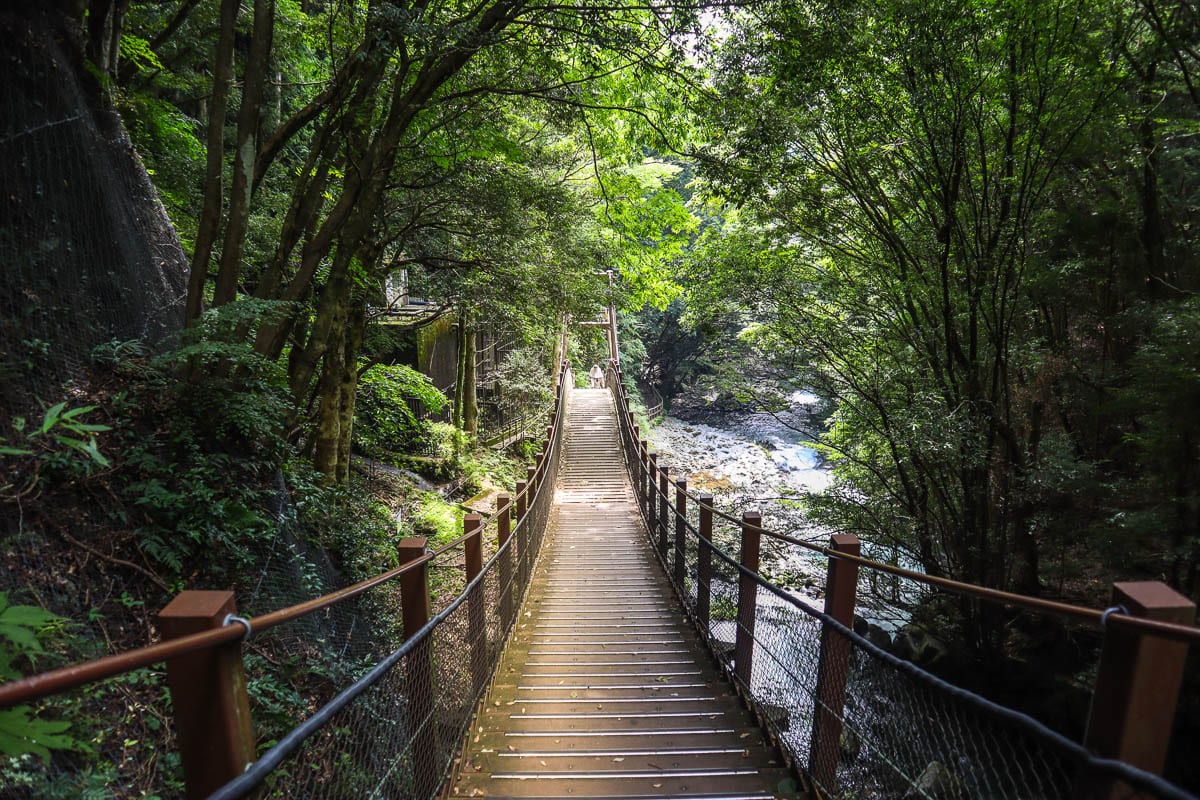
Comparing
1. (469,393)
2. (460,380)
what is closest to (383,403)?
(460,380)

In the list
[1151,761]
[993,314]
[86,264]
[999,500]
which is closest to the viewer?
[1151,761]

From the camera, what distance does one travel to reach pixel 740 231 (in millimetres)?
6551

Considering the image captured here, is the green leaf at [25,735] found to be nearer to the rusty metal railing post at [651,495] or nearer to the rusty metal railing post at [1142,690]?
the rusty metal railing post at [1142,690]

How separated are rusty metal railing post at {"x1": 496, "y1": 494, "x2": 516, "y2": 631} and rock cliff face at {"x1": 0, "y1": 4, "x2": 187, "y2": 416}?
2656mm

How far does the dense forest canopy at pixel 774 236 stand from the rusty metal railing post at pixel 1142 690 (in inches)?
136

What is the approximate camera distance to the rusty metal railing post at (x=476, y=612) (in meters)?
2.96

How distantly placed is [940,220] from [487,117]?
442 centimetres

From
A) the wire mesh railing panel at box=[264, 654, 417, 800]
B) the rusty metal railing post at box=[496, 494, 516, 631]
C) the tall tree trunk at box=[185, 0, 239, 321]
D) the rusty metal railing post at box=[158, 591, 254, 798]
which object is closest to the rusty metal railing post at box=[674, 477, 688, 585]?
the rusty metal railing post at box=[496, 494, 516, 631]

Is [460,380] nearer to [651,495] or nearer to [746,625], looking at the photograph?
[651,495]

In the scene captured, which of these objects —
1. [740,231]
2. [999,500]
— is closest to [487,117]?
[740,231]

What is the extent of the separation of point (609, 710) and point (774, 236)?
16.2 feet

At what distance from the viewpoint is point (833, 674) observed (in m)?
2.22

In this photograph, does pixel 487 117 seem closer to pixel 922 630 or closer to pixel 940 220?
pixel 940 220

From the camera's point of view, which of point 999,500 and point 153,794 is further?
point 999,500
